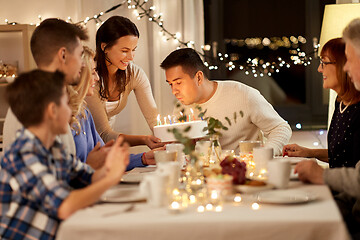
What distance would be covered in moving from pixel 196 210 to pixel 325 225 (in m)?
0.37

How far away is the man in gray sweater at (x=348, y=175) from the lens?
72.6 inches

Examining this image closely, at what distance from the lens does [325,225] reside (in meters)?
1.38

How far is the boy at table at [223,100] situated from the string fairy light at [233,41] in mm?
1136

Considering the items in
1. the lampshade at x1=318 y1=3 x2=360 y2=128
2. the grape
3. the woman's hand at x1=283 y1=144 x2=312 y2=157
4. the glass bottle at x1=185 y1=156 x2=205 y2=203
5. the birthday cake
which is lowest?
the woman's hand at x1=283 y1=144 x2=312 y2=157

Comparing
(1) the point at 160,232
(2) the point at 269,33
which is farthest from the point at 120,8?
(1) the point at 160,232

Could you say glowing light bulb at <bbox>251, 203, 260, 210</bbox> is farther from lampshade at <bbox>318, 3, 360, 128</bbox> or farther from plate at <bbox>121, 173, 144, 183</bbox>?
lampshade at <bbox>318, 3, 360, 128</bbox>

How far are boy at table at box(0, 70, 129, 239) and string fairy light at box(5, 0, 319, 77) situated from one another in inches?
110

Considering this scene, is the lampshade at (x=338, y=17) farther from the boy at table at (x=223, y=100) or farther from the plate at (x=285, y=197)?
the plate at (x=285, y=197)

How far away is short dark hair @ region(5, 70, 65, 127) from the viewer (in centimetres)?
164

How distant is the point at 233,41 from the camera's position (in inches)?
188

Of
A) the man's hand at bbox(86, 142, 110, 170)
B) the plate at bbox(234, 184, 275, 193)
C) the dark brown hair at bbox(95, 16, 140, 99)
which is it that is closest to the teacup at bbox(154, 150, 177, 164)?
the man's hand at bbox(86, 142, 110, 170)

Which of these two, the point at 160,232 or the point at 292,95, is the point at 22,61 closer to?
the point at 292,95

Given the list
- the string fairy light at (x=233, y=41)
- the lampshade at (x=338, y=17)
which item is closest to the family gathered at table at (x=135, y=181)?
the lampshade at (x=338, y=17)

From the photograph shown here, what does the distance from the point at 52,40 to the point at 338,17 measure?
2334mm
